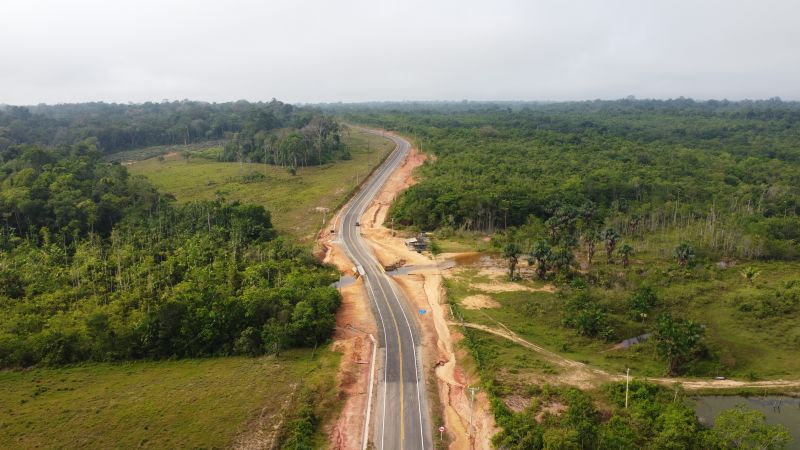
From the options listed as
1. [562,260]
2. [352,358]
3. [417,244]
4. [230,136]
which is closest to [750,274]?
[562,260]

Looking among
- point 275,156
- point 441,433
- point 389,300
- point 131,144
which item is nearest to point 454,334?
point 389,300

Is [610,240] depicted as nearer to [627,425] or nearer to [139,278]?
[627,425]

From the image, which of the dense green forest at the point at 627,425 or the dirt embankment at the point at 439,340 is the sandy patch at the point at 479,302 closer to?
the dirt embankment at the point at 439,340

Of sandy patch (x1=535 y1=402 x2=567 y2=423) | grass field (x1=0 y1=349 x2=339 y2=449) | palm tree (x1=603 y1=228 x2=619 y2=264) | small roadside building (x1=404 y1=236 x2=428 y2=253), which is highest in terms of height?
palm tree (x1=603 y1=228 x2=619 y2=264)

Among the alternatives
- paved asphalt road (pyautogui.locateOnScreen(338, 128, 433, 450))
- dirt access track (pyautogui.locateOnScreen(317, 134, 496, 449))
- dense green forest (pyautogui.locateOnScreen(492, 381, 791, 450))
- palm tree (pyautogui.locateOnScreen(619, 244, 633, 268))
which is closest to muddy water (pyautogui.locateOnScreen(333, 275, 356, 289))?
dirt access track (pyautogui.locateOnScreen(317, 134, 496, 449))

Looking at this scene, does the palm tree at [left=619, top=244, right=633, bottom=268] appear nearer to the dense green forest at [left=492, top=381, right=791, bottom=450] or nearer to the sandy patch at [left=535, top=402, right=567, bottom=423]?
the dense green forest at [left=492, top=381, right=791, bottom=450]

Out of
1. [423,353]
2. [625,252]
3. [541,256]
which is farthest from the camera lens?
[625,252]
